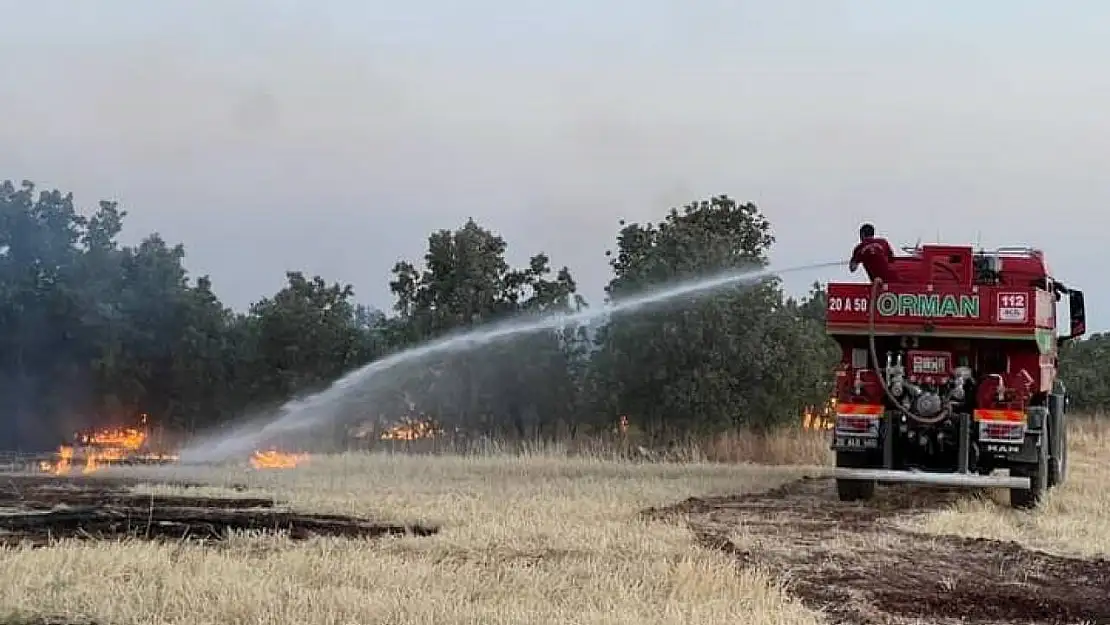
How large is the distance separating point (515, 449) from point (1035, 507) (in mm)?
11529

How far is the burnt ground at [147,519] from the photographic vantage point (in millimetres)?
11352

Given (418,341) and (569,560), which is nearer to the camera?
(569,560)

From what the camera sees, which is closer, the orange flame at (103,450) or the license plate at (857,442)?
the license plate at (857,442)

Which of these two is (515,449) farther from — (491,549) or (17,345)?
(491,549)

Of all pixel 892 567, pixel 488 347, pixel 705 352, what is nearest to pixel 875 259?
pixel 892 567

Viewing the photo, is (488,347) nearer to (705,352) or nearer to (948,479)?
(705,352)

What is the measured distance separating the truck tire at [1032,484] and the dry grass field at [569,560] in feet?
0.68

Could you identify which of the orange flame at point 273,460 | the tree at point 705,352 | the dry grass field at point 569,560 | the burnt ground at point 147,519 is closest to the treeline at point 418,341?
the tree at point 705,352

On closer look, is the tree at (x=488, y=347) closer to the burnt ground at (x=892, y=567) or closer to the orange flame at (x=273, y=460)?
the orange flame at (x=273, y=460)

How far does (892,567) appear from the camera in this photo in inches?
418

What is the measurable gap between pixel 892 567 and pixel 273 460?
12846 mm

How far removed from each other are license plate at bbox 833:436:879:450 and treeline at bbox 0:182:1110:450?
8.49 m

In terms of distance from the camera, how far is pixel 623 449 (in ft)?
83.8

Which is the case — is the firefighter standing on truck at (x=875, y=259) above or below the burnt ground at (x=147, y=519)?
above
